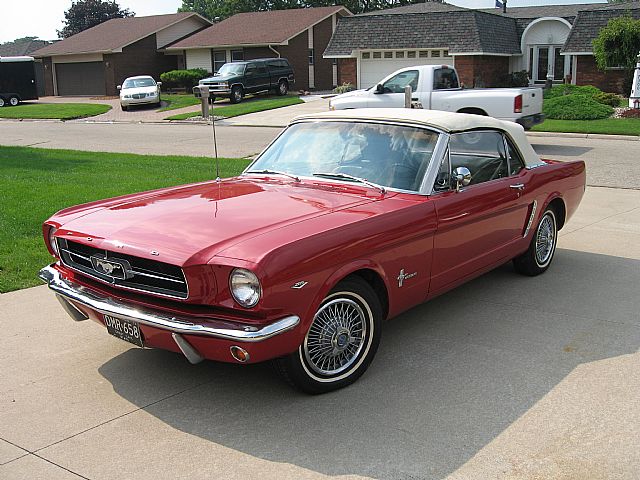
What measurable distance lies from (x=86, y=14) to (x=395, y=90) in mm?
66224

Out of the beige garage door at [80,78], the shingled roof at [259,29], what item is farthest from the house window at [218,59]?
the beige garage door at [80,78]

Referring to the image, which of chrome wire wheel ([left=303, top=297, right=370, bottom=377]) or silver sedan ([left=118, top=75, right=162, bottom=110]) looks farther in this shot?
silver sedan ([left=118, top=75, right=162, bottom=110])

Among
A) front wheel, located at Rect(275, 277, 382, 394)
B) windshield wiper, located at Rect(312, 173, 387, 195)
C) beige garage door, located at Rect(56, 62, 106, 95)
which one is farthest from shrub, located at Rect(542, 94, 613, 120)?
beige garage door, located at Rect(56, 62, 106, 95)

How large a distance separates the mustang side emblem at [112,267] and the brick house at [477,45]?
1165 inches

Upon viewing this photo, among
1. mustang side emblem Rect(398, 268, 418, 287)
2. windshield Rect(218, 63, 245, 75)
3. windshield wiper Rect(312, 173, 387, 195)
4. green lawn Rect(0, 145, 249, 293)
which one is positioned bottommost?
green lawn Rect(0, 145, 249, 293)

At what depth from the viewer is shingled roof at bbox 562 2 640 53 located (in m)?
30.8

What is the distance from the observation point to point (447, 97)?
17688 mm

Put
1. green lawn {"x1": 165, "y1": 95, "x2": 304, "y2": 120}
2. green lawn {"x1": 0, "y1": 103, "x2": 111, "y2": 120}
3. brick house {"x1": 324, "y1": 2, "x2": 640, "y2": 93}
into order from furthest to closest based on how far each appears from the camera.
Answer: green lawn {"x1": 0, "y1": 103, "x2": 111, "y2": 120}
brick house {"x1": 324, "y1": 2, "x2": 640, "y2": 93}
green lawn {"x1": 165, "y1": 95, "x2": 304, "y2": 120}

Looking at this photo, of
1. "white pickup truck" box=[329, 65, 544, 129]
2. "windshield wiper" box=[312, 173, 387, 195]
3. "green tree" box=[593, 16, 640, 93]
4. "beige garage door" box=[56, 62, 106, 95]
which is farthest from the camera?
"beige garage door" box=[56, 62, 106, 95]

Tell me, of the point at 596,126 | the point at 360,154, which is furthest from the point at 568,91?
the point at 360,154

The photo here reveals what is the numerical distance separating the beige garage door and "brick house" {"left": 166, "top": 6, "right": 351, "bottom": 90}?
4841mm

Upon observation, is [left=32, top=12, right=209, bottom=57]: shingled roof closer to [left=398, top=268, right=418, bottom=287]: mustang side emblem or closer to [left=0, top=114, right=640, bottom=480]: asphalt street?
[left=0, top=114, right=640, bottom=480]: asphalt street

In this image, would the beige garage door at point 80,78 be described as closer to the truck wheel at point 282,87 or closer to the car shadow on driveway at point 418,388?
the truck wheel at point 282,87

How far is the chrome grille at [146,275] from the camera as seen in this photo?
4.13 metres
